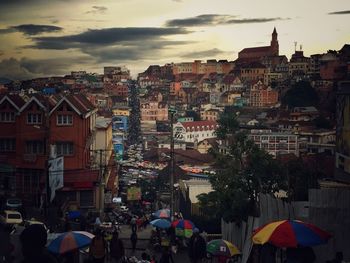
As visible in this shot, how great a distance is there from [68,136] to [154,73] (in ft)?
257

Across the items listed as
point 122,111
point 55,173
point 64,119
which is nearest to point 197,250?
point 55,173

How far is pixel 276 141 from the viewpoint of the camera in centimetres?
3212

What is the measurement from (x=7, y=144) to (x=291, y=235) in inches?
430

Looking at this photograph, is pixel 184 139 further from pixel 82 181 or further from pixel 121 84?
pixel 82 181

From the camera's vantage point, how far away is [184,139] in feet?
172

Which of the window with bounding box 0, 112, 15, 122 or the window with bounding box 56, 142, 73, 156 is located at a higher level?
the window with bounding box 0, 112, 15, 122

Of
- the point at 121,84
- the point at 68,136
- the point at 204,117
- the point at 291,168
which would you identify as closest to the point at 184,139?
the point at 204,117

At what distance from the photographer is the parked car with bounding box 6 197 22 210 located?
11.7m

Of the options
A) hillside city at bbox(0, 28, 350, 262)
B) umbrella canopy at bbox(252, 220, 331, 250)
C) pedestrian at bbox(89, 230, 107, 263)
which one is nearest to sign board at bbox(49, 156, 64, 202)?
hillside city at bbox(0, 28, 350, 262)

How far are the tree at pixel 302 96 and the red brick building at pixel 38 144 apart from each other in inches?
1232

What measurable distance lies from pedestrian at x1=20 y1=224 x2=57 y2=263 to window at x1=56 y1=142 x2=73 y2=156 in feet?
38.5

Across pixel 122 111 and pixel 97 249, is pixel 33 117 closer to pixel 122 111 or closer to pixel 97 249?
pixel 97 249

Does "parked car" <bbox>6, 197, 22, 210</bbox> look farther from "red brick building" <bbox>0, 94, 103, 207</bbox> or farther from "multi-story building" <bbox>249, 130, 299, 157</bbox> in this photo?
"multi-story building" <bbox>249, 130, 299, 157</bbox>

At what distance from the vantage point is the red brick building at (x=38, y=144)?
1316 centimetres
